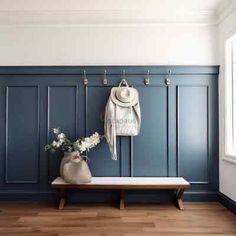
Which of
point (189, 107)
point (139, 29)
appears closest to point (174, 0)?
point (139, 29)

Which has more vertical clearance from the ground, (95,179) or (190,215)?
(95,179)

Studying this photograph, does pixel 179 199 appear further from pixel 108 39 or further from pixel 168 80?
pixel 108 39

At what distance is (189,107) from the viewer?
3.85 metres

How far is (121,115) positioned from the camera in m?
3.66

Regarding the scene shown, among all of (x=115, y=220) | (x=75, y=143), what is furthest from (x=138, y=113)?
(x=115, y=220)

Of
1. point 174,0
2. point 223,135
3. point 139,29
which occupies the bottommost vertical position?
point 223,135

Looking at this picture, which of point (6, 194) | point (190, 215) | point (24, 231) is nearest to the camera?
point (24, 231)

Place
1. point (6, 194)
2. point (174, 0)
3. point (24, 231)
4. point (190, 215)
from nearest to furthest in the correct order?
point (24, 231)
point (190, 215)
point (174, 0)
point (6, 194)

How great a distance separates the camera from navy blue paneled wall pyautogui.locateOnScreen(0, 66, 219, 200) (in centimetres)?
383

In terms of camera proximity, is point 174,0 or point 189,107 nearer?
point 174,0

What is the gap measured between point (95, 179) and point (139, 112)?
3.27 ft

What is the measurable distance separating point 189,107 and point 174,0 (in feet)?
4.40

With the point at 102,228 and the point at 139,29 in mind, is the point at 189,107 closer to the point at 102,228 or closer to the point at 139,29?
the point at 139,29

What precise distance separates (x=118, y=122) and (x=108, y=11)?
144 cm
